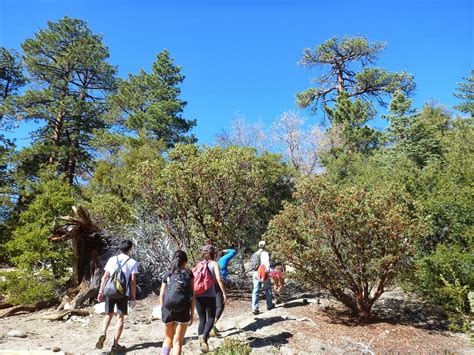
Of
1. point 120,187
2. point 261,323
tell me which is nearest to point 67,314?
point 261,323

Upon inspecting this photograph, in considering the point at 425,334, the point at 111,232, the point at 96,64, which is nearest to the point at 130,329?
the point at 111,232

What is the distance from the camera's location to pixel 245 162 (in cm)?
988

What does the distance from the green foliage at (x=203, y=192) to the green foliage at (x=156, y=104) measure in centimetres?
1173

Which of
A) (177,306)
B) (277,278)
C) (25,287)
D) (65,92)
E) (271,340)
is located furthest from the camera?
(65,92)

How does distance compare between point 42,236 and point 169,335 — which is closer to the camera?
point 169,335

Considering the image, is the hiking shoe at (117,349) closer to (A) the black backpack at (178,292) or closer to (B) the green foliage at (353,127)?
(A) the black backpack at (178,292)

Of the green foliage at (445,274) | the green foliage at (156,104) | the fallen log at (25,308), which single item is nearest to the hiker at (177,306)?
the green foliage at (445,274)

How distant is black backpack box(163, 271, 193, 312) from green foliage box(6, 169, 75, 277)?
586 cm

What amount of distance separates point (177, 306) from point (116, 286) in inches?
49.5

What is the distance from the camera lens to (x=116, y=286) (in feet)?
16.7

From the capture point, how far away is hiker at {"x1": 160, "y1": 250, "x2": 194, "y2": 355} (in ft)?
14.3

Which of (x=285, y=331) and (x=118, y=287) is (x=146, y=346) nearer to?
(x=118, y=287)

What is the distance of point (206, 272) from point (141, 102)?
20264 millimetres

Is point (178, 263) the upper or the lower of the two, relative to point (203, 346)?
upper
